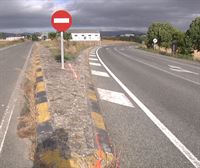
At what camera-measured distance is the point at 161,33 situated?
280ft

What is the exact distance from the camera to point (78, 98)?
970cm

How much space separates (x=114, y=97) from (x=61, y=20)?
15.9 ft

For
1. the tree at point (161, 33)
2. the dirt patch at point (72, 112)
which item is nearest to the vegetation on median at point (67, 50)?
the dirt patch at point (72, 112)

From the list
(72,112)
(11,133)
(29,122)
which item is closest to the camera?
(11,133)

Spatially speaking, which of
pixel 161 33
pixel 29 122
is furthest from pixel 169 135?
pixel 161 33

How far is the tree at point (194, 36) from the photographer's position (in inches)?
2151

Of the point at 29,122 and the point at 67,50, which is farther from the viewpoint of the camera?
the point at 67,50

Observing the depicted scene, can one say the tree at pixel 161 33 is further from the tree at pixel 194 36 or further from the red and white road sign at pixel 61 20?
the red and white road sign at pixel 61 20

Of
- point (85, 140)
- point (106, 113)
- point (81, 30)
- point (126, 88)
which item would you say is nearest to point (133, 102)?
point (106, 113)

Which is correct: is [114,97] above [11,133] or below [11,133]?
below

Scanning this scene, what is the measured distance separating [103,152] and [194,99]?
242 inches

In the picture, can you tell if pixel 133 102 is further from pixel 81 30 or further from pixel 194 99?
pixel 81 30

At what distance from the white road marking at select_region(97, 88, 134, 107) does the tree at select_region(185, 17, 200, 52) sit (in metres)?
44.2

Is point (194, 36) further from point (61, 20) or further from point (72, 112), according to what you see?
point (72, 112)
